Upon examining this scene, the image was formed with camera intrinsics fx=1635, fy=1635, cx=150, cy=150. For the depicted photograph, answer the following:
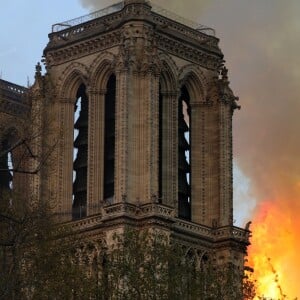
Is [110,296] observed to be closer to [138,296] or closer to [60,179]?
[138,296]

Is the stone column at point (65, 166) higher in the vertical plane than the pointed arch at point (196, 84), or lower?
lower

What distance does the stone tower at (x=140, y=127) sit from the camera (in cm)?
9794

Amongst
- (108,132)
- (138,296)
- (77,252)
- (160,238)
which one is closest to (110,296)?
(138,296)

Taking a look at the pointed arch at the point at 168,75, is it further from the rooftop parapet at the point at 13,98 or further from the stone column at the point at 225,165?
the rooftop parapet at the point at 13,98

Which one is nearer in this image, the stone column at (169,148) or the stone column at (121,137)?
the stone column at (121,137)

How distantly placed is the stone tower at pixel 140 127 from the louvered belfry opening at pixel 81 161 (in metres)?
0.09

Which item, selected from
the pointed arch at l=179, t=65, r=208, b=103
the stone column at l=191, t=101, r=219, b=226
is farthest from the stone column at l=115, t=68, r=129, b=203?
the stone column at l=191, t=101, r=219, b=226

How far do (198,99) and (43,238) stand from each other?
34.0 metres

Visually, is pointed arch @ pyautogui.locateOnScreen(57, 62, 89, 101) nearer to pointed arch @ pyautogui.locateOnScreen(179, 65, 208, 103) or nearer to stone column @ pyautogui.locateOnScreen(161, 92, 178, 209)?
stone column @ pyautogui.locateOnScreen(161, 92, 178, 209)

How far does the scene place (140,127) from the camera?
98562mm

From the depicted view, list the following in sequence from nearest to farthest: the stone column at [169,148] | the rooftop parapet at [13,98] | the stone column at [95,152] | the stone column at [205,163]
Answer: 1. the stone column at [95,152]
2. the stone column at [169,148]
3. the stone column at [205,163]
4. the rooftop parapet at [13,98]

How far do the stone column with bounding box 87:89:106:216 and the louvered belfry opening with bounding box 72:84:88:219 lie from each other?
65.1 inches

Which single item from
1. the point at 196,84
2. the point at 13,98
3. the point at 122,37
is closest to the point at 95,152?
the point at 122,37

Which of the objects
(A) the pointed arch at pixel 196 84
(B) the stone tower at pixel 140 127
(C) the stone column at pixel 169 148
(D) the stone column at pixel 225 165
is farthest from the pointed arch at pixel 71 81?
(D) the stone column at pixel 225 165
